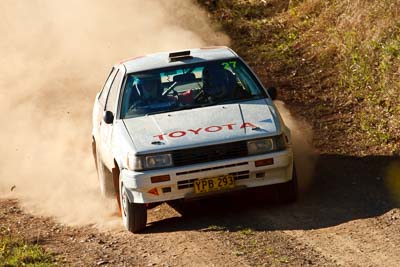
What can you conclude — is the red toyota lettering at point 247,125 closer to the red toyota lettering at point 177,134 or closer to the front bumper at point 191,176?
the front bumper at point 191,176

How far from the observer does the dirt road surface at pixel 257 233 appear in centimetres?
872

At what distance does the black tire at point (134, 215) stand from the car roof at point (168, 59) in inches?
66.1

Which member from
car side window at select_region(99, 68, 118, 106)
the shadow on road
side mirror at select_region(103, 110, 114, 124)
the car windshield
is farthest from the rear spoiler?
the shadow on road

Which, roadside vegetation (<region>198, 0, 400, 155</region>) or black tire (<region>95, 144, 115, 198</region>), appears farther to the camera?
roadside vegetation (<region>198, 0, 400, 155</region>)

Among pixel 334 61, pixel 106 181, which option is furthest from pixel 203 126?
pixel 334 61

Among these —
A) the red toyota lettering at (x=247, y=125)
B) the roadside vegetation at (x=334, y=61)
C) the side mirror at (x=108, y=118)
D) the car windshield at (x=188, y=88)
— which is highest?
the car windshield at (x=188, y=88)

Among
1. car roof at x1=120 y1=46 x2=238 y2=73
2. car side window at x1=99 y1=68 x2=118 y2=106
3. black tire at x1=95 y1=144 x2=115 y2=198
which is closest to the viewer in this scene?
car roof at x1=120 y1=46 x2=238 y2=73

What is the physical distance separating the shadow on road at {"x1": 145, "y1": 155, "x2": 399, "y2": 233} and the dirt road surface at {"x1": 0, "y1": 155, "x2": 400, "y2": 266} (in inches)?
0.4

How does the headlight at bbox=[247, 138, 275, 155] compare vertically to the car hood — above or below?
below

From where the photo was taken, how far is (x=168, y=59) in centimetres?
1152

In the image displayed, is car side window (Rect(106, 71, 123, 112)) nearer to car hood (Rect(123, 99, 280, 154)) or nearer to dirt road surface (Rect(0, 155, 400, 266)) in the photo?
car hood (Rect(123, 99, 280, 154))

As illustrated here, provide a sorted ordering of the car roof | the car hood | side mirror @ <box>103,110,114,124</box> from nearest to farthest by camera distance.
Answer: the car hood < side mirror @ <box>103,110,114,124</box> < the car roof

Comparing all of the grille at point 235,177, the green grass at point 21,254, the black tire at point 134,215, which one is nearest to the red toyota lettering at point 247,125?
the grille at point 235,177

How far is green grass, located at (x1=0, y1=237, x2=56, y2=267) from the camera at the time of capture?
30.0ft
